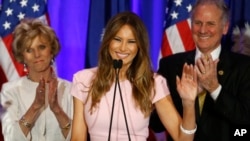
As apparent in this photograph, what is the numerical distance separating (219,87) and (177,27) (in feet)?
3.53

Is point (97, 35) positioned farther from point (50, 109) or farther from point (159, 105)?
point (159, 105)

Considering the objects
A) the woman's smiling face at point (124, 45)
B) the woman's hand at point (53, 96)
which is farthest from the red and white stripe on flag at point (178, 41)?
the woman's smiling face at point (124, 45)

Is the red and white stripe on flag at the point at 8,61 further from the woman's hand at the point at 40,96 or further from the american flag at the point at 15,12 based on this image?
the woman's hand at the point at 40,96

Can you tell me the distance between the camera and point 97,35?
A: 114 inches

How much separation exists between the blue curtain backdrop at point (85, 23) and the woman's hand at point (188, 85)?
117 centimetres

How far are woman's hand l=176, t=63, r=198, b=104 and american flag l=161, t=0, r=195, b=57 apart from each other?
3.79ft

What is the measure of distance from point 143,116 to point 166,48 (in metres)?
1.15

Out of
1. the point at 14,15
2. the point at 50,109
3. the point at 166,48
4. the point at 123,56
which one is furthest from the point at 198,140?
the point at 14,15

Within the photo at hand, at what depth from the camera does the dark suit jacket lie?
187 cm

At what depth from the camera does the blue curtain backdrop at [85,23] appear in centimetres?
288

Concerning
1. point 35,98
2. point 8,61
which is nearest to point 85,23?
point 8,61

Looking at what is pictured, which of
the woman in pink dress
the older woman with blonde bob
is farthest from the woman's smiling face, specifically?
the older woman with blonde bob

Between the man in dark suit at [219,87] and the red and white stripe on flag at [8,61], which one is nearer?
the man in dark suit at [219,87]

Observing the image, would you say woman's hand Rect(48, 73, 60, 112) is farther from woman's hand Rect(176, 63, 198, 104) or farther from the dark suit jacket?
woman's hand Rect(176, 63, 198, 104)
